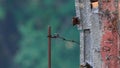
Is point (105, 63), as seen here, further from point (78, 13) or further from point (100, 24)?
point (78, 13)

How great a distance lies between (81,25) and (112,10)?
13.7 feet

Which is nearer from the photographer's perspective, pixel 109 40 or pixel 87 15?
pixel 109 40

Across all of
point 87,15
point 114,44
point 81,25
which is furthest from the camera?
point 81,25

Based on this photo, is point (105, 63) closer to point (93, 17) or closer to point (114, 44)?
point (114, 44)

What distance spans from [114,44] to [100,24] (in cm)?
66

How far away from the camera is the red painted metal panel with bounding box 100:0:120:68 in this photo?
8.95 metres

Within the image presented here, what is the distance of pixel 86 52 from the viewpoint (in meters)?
13.1

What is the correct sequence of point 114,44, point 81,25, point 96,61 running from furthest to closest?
Answer: point 81,25, point 96,61, point 114,44

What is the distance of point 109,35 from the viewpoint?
9.05 metres

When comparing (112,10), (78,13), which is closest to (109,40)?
(112,10)

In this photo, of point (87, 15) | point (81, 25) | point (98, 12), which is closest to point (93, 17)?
point (98, 12)

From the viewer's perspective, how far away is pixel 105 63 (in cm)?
909

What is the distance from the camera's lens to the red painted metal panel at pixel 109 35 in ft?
29.4

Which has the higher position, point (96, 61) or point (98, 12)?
point (98, 12)
